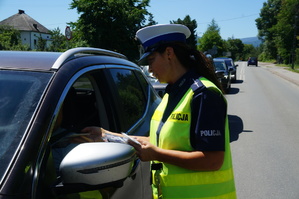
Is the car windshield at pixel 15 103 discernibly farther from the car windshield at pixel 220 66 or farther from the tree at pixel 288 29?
the tree at pixel 288 29

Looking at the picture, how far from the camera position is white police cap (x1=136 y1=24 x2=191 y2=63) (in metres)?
1.79

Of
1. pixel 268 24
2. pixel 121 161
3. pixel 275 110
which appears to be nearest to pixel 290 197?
pixel 121 161

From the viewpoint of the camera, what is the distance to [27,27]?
7294cm

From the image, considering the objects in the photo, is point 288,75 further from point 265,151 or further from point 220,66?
point 265,151

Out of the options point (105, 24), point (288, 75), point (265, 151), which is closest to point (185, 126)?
point (265, 151)

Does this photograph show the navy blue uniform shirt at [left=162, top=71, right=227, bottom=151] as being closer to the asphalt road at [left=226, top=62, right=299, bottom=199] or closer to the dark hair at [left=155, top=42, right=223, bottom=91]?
the dark hair at [left=155, top=42, right=223, bottom=91]

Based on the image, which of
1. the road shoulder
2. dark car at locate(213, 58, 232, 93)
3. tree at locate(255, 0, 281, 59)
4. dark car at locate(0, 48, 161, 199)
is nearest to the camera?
dark car at locate(0, 48, 161, 199)

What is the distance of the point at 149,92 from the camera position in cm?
338

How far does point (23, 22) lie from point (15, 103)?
80744mm

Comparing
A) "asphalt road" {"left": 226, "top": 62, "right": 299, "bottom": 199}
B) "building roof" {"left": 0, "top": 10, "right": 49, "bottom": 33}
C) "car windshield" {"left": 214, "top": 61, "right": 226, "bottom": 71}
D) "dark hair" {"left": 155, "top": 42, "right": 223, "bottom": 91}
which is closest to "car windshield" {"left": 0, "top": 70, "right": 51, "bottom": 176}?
"dark hair" {"left": 155, "top": 42, "right": 223, "bottom": 91}

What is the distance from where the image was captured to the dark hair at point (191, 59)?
1.78 metres

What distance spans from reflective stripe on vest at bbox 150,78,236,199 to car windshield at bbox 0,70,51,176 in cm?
67

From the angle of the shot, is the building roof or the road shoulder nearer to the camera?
the road shoulder

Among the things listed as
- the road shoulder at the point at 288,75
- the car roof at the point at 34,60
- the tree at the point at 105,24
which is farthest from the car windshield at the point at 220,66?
the car roof at the point at 34,60
